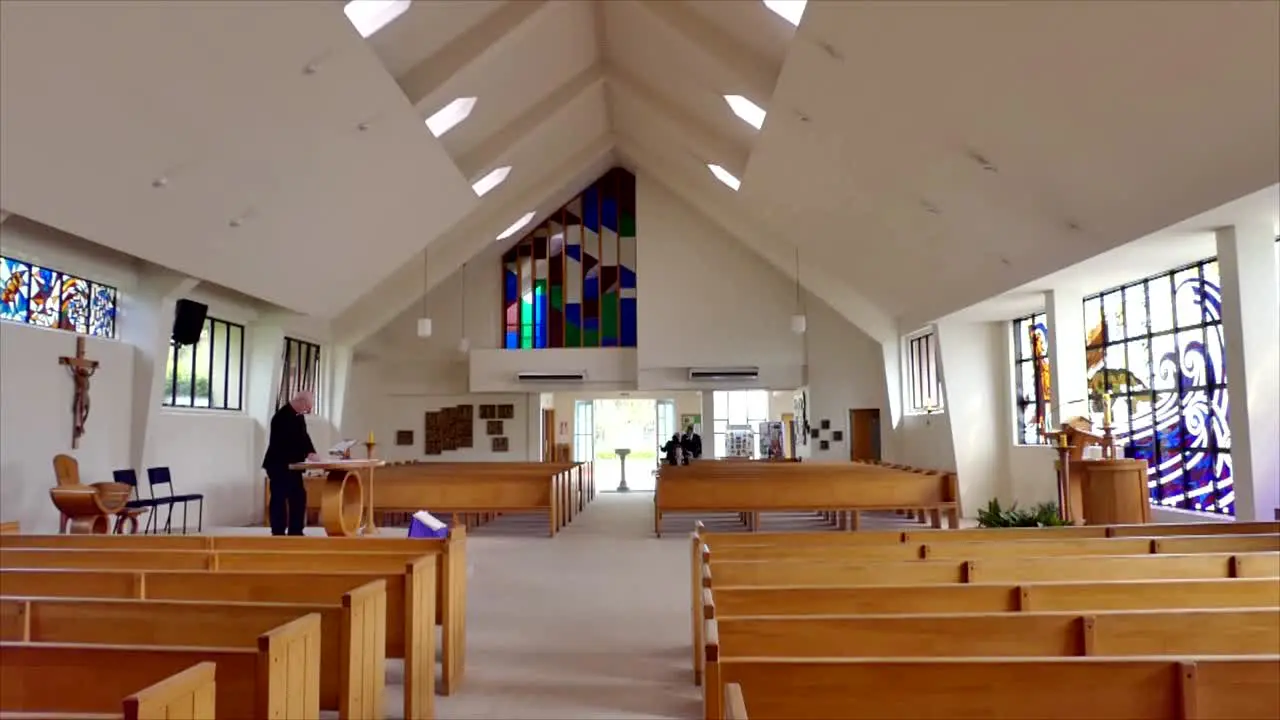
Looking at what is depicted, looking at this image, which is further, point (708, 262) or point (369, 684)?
point (708, 262)

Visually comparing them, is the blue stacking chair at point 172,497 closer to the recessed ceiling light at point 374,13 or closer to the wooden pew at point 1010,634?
the recessed ceiling light at point 374,13

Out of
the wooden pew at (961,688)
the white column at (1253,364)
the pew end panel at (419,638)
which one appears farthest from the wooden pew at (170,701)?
the white column at (1253,364)

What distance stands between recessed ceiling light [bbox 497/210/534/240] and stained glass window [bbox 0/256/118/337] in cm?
626

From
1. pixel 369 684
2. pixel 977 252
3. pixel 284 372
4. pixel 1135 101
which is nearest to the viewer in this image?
pixel 369 684

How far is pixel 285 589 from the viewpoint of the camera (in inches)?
128

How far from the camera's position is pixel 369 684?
2.84m

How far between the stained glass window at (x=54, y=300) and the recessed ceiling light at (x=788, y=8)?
22.8 feet

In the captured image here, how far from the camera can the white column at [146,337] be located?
8945 mm

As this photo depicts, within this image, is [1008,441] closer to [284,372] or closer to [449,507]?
[449,507]

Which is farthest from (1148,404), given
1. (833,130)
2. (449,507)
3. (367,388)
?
(367,388)

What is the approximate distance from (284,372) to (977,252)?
9.66 meters

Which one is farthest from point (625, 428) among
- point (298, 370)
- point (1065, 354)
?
point (1065, 354)

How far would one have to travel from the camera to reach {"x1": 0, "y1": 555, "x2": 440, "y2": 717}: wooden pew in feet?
10.5

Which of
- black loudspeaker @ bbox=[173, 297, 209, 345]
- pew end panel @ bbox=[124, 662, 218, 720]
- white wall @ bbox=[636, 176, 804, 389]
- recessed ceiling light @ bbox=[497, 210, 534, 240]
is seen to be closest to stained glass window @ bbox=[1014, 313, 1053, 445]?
white wall @ bbox=[636, 176, 804, 389]
